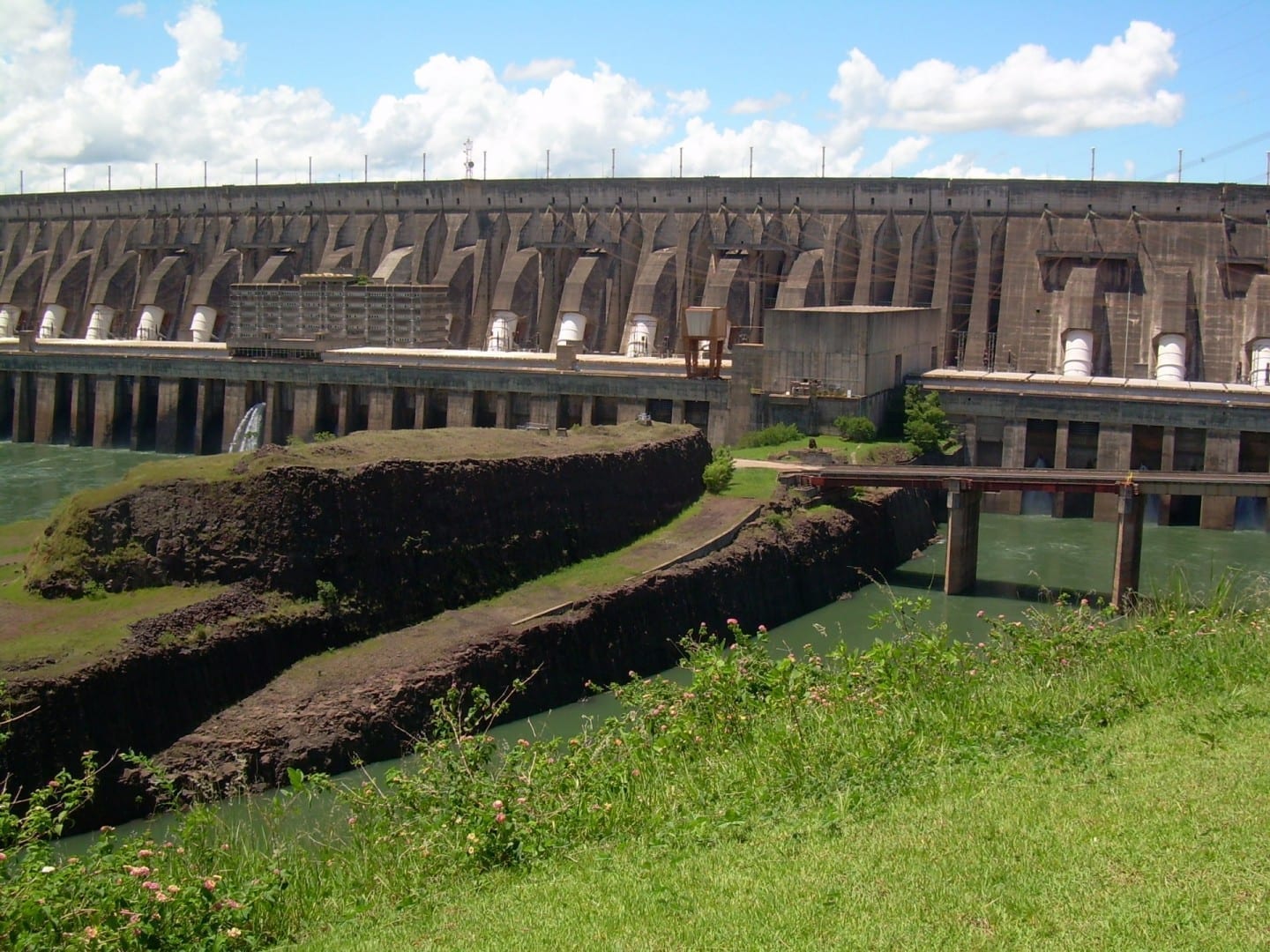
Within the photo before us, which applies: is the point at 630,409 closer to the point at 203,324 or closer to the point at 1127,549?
the point at 1127,549

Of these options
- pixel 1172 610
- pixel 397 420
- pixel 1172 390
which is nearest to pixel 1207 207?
pixel 1172 390

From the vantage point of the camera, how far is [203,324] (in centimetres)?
6631

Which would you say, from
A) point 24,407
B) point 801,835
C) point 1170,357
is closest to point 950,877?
point 801,835

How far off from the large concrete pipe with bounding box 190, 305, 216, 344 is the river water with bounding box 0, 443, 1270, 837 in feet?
63.3

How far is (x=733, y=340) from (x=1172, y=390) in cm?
1853

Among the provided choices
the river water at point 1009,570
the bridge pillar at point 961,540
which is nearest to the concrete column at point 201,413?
the river water at point 1009,570

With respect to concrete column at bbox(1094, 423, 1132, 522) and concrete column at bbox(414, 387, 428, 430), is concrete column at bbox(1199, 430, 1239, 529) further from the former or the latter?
concrete column at bbox(414, 387, 428, 430)

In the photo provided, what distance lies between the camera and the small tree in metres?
42.7

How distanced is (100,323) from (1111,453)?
51955 mm

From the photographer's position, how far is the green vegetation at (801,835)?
8.99 meters

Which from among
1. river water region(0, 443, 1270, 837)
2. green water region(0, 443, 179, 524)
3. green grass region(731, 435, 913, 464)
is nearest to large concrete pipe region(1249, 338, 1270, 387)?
river water region(0, 443, 1270, 837)

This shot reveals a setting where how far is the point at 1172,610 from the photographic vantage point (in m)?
17.1

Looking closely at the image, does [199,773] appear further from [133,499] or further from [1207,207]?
[1207,207]

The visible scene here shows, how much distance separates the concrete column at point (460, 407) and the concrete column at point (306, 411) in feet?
19.3
